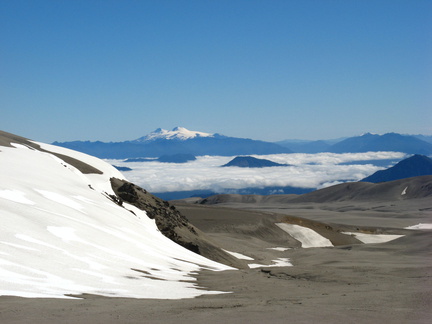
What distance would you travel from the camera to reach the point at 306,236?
262 feet

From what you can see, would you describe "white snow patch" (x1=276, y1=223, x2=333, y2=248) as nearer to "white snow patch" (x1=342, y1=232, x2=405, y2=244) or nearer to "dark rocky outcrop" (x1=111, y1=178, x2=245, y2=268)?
"white snow patch" (x1=342, y1=232, x2=405, y2=244)

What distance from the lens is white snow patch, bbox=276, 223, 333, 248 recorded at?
77938 mm

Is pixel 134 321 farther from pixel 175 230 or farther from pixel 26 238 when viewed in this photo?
pixel 175 230

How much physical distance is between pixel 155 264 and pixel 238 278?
4870 millimetres

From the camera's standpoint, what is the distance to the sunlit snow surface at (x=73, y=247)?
19.8 metres

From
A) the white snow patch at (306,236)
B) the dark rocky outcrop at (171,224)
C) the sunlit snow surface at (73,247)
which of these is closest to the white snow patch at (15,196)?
the sunlit snow surface at (73,247)

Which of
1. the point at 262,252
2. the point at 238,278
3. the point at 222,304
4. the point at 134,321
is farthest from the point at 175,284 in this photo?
the point at 262,252

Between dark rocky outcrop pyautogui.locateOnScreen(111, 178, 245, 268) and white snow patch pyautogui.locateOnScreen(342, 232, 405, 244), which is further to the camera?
white snow patch pyautogui.locateOnScreen(342, 232, 405, 244)

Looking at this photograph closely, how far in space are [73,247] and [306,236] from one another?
58.9m

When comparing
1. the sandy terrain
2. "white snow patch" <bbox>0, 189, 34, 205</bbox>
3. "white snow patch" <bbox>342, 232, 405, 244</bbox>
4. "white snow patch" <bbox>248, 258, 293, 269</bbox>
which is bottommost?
"white snow patch" <bbox>342, 232, 405, 244</bbox>

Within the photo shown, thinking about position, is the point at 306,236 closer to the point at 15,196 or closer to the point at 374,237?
the point at 374,237

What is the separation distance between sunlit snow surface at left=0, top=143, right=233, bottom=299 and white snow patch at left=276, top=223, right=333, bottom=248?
1673 inches

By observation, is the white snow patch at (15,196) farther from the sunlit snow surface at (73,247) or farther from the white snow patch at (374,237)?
the white snow patch at (374,237)

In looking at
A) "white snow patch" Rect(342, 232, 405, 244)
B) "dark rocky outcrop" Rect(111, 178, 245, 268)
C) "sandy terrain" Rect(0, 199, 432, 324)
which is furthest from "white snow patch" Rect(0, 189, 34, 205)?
"white snow patch" Rect(342, 232, 405, 244)
